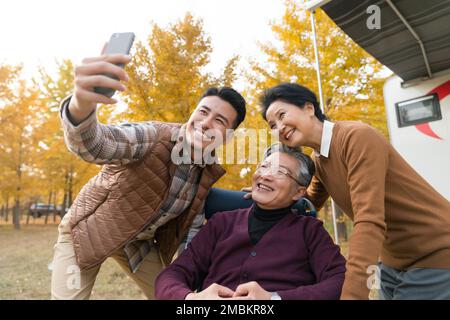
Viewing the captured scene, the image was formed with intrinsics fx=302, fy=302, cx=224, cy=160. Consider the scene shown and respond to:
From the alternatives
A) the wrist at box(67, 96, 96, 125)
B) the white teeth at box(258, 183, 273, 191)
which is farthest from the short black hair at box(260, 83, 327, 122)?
the wrist at box(67, 96, 96, 125)

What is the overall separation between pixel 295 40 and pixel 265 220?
6301 mm

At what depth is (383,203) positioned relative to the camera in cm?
130

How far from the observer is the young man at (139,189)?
1719mm

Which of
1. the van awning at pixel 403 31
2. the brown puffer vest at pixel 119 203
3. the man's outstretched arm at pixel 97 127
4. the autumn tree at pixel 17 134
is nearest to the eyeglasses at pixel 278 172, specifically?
the brown puffer vest at pixel 119 203

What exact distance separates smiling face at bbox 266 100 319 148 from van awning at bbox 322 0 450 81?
1.61m

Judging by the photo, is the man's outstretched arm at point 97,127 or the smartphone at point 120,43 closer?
the man's outstretched arm at point 97,127

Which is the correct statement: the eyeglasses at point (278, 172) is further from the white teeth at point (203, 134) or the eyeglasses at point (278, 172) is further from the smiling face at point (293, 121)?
the white teeth at point (203, 134)

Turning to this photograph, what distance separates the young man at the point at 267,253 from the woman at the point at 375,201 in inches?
8.5

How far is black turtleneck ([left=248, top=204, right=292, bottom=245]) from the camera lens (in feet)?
5.89

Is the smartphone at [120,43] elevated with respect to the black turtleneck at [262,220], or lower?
elevated

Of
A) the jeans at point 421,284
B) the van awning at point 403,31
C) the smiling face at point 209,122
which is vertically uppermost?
the van awning at point 403,31

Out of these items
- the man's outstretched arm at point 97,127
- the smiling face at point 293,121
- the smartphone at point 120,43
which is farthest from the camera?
the smiling face at point 293,121

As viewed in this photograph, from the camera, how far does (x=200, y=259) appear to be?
5.93 feet
